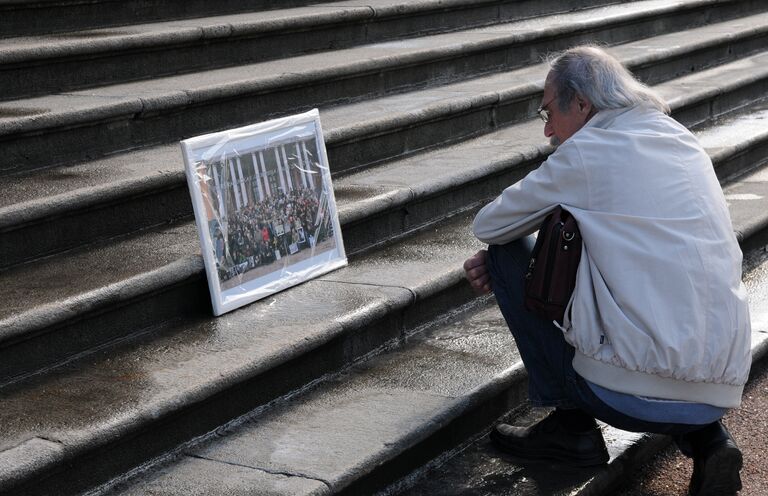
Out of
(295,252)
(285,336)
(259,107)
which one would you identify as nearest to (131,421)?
(285,336)

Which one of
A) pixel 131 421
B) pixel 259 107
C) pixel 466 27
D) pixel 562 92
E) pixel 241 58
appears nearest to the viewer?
pixel 131 421

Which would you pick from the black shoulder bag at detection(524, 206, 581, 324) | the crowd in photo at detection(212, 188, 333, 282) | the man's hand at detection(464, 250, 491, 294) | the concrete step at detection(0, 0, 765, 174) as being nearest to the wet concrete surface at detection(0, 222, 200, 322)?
the crowd in photo at detection(212, 188, 333, 282)

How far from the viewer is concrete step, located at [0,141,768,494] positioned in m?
3.04

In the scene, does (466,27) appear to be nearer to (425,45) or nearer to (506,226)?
(425,45)

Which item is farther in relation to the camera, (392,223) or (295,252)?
(392,223)

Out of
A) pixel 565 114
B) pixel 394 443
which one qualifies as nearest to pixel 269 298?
pixel 394 443

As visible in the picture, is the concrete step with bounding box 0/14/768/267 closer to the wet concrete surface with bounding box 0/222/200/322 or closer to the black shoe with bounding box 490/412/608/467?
the wet concrete surface with bounding box 0/222/200/322

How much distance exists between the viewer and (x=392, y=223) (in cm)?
486

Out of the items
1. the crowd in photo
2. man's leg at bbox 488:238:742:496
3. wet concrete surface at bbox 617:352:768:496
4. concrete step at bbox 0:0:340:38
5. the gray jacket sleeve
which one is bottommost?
wet concrete surface at bbox 617:352:768:496

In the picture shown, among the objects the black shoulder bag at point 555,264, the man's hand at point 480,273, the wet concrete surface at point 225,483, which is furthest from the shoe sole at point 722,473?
the wet concrete surface at point 225,483

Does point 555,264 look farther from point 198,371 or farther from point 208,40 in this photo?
point 208,40

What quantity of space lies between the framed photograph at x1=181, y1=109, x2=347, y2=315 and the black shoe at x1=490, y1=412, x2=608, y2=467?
1.07 meters

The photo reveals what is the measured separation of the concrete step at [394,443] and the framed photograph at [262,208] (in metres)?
0.46

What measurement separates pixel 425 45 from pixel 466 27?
0.96m
